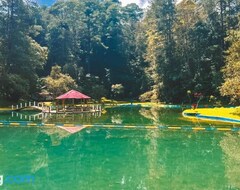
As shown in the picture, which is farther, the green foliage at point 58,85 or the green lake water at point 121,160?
the green foliage at point 58,85

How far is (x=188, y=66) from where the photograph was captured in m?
45.8

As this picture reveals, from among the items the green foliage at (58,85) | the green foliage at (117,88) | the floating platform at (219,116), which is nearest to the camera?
the floating platform at (219,116)

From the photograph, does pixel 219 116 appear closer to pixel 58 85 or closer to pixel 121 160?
pixel 121 160

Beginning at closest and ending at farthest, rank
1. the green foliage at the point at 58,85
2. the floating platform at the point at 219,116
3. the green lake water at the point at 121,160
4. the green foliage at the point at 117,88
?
the green lake water at the point at 121,160
the floating platform at the point at 219,116
the green foliage at the point at 58,85
the green foliage at the point at 117,88

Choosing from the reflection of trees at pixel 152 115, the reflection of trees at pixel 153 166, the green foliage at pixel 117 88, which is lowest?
the reflection of trees at pixel 153 166

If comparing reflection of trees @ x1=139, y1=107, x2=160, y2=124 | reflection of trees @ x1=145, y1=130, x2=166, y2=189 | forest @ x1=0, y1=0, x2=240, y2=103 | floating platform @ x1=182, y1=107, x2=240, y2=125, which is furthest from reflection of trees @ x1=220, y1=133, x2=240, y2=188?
forest @ x1=0, y1=0, x2=240, y2=103

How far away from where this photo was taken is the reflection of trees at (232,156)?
9273 mm

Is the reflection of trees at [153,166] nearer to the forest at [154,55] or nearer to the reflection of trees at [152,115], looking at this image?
the reflection of trees at [152,115]

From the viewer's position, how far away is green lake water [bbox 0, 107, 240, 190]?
29.2 feet

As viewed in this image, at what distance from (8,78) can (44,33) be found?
20.9 m

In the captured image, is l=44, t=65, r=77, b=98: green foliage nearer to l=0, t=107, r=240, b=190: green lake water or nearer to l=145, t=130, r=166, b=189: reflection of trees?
l=0, t=107, r=240, b=190: green lake water

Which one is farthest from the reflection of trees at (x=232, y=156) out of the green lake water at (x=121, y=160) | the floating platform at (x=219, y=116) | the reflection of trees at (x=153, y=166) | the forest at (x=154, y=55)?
the forest at (x=154, y=55)

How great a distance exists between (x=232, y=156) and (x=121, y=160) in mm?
3916

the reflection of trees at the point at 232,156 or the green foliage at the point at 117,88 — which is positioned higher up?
the green foliage at the point at 117,88
